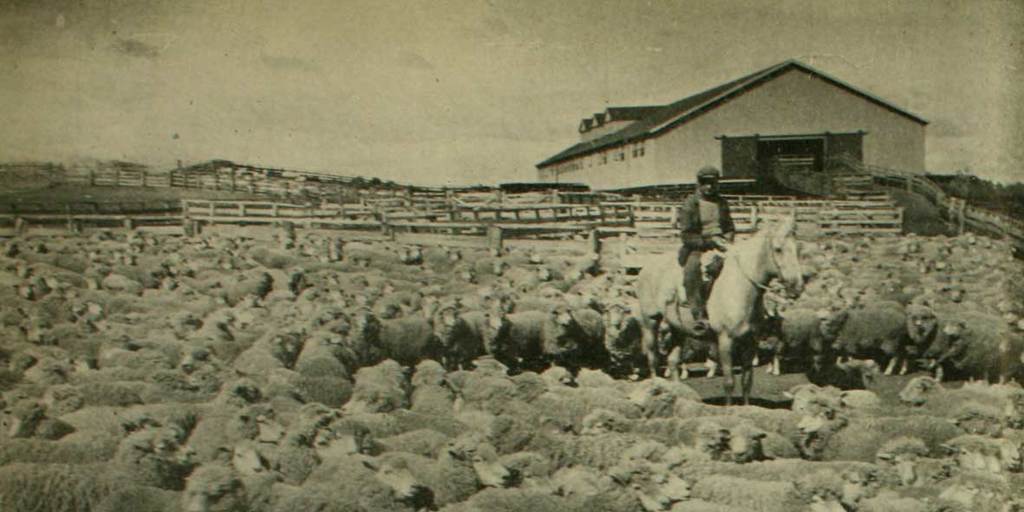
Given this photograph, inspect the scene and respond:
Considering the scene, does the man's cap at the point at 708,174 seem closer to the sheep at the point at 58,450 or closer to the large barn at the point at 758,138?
the large barn at the point at 758,138

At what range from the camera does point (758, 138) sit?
12258mm

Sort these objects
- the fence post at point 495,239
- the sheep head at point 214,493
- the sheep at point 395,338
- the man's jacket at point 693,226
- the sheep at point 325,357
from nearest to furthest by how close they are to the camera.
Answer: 1. the sheep head at point 214,493
2. the sheep at point 325,357
3. the man's jacket at point 693,226
4. the sheep at point 395,338
5. the fence post at point 495,239

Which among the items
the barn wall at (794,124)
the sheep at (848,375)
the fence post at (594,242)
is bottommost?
the sheep at (848,375)

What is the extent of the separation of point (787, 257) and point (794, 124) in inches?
294

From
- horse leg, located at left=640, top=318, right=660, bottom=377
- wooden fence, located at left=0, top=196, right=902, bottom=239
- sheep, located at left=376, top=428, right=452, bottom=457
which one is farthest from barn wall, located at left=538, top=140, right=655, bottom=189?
sheep, located at left=376, top=428, right=452, bottom=457

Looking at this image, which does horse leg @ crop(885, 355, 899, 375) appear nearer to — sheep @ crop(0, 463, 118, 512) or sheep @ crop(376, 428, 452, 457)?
sheep @ crop(376, 428, 452, 457)

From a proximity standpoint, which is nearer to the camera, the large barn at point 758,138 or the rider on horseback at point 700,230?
the rider on horseback at point 700,230

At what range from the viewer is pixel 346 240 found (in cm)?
977

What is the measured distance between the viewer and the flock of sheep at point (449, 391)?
4.35 metres

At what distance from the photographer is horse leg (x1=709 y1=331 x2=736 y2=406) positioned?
6297 millimetres

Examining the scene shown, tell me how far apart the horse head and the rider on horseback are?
390mm

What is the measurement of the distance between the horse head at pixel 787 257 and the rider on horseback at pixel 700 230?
0.39m

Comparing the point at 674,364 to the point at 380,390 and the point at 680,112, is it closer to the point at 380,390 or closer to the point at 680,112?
the point at 380,390

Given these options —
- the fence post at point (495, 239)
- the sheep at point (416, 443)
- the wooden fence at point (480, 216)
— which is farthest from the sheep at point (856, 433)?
the fence post at point (495, 239)
